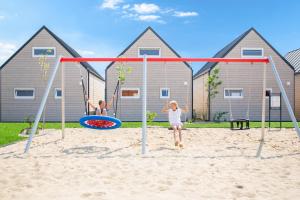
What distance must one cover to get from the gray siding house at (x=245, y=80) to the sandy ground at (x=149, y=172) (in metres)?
14.9

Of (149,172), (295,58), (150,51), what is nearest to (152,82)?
(150,51)

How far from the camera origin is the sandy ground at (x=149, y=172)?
491 cm

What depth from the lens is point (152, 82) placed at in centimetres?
2483

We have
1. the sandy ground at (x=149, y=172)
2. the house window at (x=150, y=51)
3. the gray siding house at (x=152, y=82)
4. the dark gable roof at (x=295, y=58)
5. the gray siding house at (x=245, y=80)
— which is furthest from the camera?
the dark gable roof at (x=295, y=58)

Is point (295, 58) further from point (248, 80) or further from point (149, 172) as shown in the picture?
point (149, 172)

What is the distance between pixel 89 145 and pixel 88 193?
5.19 m

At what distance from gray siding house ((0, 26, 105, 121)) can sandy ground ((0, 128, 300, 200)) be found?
14685 mm

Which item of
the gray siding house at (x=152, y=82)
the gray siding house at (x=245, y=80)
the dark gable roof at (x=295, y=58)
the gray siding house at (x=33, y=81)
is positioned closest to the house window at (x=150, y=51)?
the gray siding house at (x=152, y=82)

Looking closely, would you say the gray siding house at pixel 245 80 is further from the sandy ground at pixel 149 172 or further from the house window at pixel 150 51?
the sandy ground at pixel 149 172

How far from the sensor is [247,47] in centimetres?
2562

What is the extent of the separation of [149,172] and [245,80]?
20.5 m

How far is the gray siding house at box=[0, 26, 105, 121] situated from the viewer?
24.6 metres

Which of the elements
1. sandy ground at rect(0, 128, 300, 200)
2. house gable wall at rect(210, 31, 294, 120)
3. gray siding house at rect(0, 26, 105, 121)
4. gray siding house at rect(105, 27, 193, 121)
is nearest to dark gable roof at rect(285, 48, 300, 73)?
house gable wall at rect(210, 31, 294, 120)

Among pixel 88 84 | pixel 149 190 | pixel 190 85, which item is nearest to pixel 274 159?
pixel 149 190
